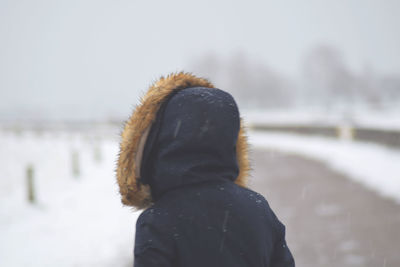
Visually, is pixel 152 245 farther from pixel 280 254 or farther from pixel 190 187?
pixel 280 254

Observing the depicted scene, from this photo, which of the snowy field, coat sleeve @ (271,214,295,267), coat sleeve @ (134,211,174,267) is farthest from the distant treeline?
coat sleeve @ (134,211,174,267)

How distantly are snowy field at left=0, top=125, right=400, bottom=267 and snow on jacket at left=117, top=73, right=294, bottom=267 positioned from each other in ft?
11.1

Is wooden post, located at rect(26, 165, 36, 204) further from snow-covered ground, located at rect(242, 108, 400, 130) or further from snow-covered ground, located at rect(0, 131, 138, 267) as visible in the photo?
snow-covered ground, located at rect(242, 108, 400, 130)

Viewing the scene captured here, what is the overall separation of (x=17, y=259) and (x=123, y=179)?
417 cm

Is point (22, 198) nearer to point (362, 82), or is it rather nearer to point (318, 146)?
point (318, 146)

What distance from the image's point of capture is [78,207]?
23.7 ft

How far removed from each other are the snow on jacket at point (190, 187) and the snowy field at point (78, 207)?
11.1 ft

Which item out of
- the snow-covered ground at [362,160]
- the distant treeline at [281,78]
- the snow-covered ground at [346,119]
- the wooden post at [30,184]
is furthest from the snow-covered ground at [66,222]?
the distant treeline at [281,78]

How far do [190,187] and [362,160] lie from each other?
35.7 ft

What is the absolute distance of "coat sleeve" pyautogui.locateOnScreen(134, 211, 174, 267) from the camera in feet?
4.32

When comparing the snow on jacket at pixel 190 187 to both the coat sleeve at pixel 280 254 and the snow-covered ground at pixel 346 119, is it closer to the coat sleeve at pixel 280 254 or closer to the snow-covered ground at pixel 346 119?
the coat sleeve at pixel 280 254

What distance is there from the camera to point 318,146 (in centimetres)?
1596

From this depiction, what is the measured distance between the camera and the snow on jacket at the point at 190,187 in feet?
4.50

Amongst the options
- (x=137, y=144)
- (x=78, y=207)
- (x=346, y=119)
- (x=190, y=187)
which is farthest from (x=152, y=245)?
(x=346, y=119)
